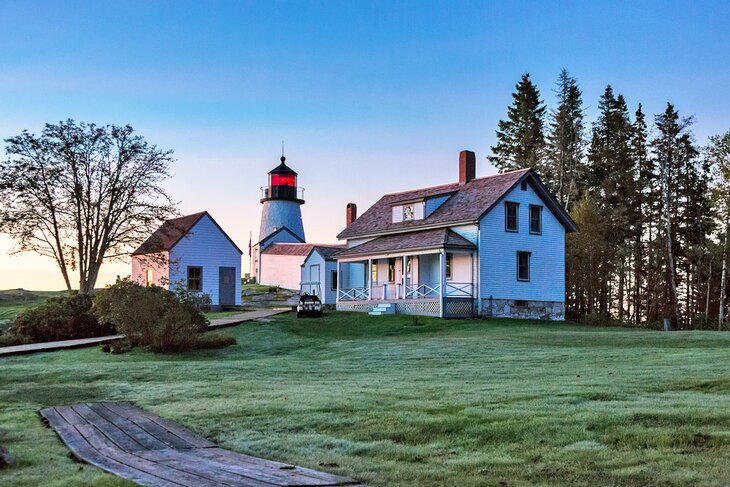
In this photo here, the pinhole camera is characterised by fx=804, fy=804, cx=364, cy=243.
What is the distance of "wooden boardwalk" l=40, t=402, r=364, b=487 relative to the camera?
668 centimetres

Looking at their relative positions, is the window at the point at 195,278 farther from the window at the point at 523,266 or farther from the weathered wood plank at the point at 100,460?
the weathered wood plank at the point at 100,460

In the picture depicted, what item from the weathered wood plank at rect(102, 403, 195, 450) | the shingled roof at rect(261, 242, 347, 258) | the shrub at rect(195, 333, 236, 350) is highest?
the shingled roof at rect(261, 242, 347, 258)

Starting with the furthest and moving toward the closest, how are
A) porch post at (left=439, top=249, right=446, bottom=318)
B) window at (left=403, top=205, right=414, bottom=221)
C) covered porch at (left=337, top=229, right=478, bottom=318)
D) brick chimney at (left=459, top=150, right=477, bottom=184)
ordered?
brick chimney at (left=459, top=150, right=477, bottom=184) < window at (left=403, top=205, right=414, bottom=221) < covered porch at (left=337, top=229, right=478, bottom=318) < porch post at (left=439, top=249, right=446, bottom=318)

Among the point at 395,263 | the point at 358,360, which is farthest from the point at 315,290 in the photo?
the point at 358,360

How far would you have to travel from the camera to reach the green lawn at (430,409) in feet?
24.2

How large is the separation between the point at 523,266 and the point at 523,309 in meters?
2.10

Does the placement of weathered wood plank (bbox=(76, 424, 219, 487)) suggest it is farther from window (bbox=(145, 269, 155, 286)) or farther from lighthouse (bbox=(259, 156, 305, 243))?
lighthouse (bbox=(259, 156, 305, 243))

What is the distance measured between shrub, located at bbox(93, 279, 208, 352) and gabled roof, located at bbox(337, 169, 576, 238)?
1759 centimetres

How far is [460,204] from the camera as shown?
40188 millimetres

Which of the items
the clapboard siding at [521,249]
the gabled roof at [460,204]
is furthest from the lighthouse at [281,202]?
the clapboard siding at [521,249]

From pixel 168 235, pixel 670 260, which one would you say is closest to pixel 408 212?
pixel 168 235

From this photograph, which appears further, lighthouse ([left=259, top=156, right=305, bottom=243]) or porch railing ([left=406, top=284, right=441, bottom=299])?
lighthouse ([left=259, top=156, right=305, bottom=243])

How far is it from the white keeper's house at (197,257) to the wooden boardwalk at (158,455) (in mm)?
34219

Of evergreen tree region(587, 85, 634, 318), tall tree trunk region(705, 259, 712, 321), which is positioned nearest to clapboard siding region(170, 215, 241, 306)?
evergreen tree region(587, 85, 634, 318)
